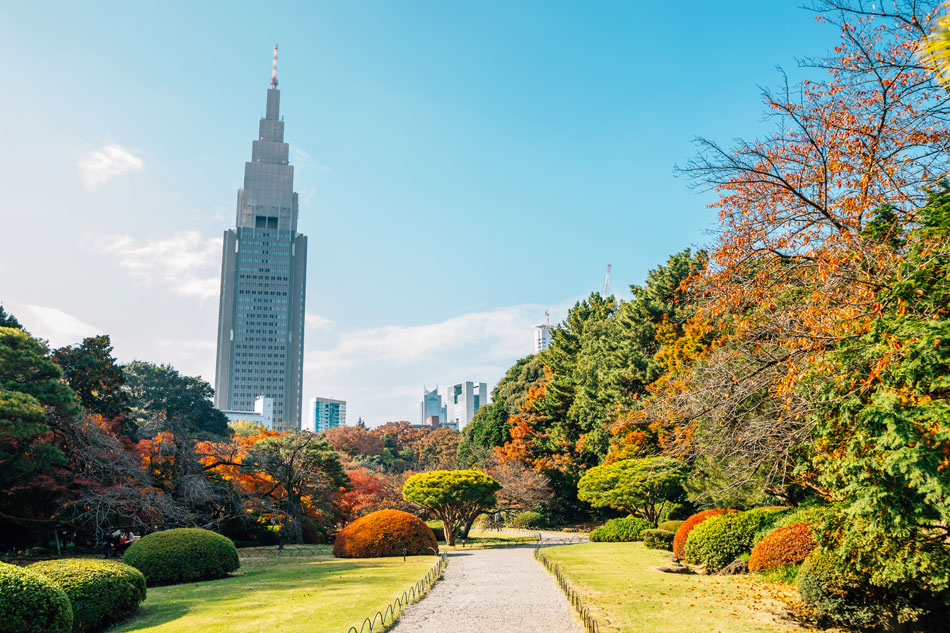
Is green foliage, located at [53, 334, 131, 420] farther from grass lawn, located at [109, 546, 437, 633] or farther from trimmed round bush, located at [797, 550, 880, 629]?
trimmed round bush, located at [797, 550, 880, 629]

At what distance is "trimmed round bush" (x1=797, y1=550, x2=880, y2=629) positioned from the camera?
8.34 meters

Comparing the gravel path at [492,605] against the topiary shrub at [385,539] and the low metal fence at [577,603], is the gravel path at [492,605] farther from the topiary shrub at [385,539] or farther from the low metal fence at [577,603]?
the topiary shrub at [385,539]

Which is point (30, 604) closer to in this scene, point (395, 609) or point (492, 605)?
point (395, 609)

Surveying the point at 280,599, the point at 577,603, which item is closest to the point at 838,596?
the point at 577,603

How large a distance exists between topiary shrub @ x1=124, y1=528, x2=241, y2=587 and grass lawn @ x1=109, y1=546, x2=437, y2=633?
0.51 metres

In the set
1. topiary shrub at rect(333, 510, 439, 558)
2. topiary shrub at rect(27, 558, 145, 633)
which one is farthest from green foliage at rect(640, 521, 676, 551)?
topiary shrub at rect(27, 558, 145, 633)

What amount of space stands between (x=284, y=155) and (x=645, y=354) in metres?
140

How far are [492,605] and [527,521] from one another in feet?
93.3

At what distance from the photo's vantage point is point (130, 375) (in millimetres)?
59062

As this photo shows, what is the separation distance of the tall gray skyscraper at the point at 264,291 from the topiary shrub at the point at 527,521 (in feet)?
360

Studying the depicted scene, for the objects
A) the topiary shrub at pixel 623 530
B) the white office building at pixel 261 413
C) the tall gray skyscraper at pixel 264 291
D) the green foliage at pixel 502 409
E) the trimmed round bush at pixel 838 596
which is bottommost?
A: the topiary shrub at pixel 623 530

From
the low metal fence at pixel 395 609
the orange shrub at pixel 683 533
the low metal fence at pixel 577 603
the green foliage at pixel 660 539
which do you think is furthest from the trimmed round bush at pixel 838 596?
the green foliage at pixel 660 539

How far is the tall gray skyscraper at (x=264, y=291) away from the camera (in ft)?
459

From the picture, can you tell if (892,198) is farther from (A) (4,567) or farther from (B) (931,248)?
(A) (4,567)
